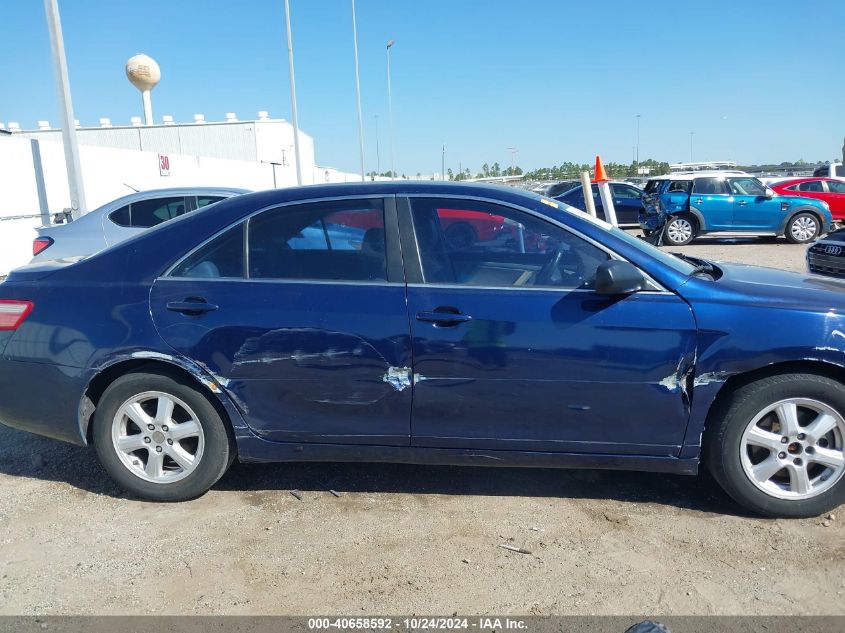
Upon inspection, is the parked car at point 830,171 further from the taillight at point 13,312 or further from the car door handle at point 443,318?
the taillight at point 13,312

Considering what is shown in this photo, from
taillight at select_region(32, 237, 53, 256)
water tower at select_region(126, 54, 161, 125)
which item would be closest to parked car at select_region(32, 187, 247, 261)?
taillight at select_region(32, 237, 53, 256)

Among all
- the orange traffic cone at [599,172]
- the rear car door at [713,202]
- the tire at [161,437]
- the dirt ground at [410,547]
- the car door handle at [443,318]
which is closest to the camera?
the dirt ground at [410,547]

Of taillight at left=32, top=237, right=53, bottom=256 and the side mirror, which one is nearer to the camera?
the side mirror

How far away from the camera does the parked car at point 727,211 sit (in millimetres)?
15859

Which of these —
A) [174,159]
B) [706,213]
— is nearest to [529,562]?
[706,213]

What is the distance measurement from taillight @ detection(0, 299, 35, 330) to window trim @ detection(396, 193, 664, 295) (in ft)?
6.69

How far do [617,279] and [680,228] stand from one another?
14.3 meters

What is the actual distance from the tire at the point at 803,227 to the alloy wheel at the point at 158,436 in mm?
16454

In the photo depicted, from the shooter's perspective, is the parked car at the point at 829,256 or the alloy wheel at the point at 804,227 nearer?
the parked car at the point at 829,256

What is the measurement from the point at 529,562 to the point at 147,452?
2.07 metres

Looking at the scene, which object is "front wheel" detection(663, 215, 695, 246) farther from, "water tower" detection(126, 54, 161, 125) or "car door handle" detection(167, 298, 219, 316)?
"water tower" detection(126, 54, 161, 125)

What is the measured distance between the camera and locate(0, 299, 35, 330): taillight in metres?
3.49

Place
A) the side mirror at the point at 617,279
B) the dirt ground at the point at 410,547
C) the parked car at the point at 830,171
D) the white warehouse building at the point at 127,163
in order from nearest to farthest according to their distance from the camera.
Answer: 1. the dirt ground at the point at 410,547
2. the side mirror at the point at 617,279
3. the white warehouse building at the point at 127,163
4. the parked car at the point at 830,171

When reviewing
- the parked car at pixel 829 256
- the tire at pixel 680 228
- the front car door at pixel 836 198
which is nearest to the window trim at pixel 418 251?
the parked car at pixel 829 256
